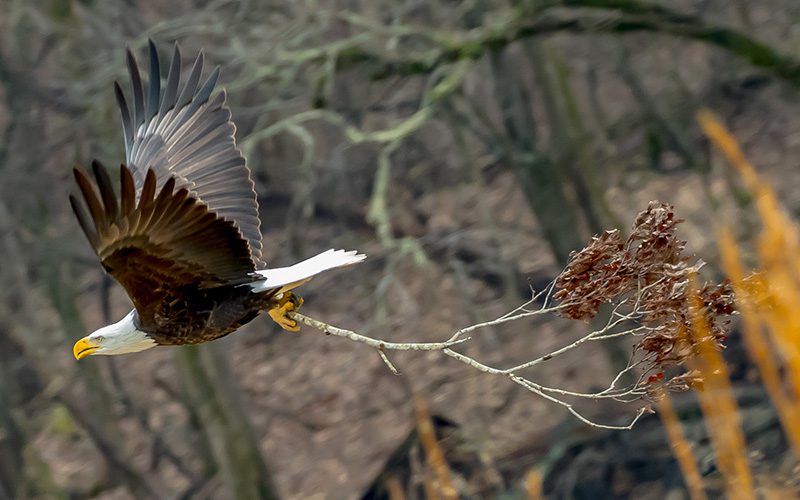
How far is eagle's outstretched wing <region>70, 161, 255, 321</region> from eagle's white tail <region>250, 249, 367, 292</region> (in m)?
0.07

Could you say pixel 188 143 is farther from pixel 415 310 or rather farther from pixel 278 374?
pixel 278 374

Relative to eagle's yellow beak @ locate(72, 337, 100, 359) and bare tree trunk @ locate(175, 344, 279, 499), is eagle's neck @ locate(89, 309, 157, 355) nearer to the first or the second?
eagle's yellow beak @ locate(72, 337, 100, 359)

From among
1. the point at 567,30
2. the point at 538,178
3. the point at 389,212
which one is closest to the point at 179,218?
the point at 567,30

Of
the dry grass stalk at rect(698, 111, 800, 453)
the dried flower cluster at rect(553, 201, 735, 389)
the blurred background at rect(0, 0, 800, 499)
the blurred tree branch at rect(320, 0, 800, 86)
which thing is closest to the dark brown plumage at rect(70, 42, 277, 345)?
the dried flower cluster at rect(553, 201, 735, 389)

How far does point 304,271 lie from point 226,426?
669 centimetres

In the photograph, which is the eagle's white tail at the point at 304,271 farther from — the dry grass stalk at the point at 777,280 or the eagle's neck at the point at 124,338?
the dry grass stalk at the point at 777,280

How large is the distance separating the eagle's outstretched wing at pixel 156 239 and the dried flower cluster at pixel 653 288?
1105 mm

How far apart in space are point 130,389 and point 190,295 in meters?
8.19

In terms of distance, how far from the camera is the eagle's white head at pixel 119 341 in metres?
4.35

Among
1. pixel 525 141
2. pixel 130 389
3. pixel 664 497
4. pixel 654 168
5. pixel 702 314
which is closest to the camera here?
pixel 702 314

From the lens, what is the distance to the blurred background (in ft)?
30.1

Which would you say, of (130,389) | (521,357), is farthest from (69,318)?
(521,357)

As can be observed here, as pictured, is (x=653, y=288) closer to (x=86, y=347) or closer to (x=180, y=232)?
(x=180, y=232)

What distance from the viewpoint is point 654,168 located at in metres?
11.1
